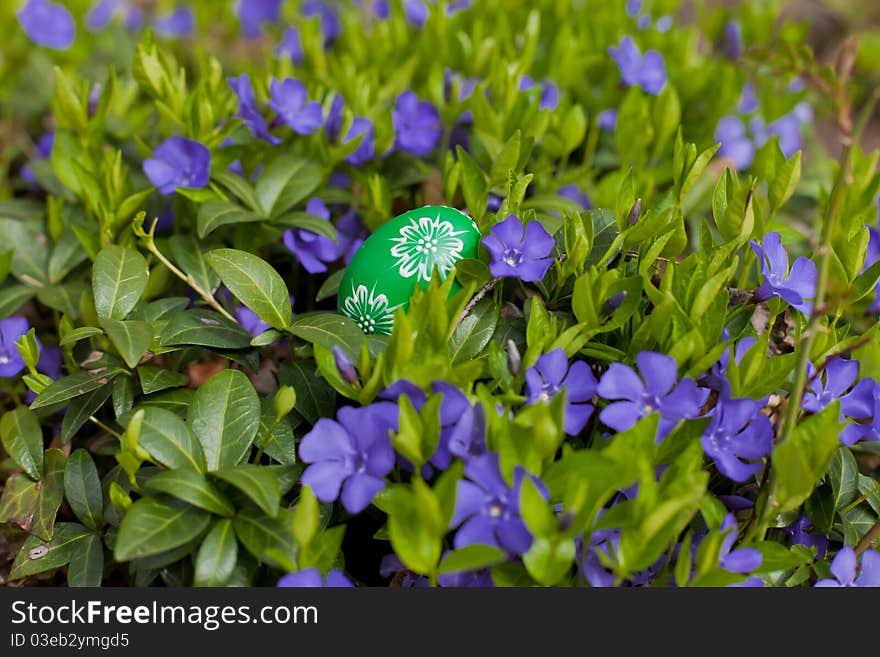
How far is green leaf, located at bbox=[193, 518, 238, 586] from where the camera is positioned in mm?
1317

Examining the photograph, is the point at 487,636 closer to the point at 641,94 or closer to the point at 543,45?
the point at 641,94

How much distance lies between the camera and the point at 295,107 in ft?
7.14

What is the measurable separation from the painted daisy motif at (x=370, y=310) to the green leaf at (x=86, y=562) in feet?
1.98

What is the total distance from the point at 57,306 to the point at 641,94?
1.65 meters

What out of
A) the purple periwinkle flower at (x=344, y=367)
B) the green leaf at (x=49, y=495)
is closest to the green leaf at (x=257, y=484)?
the purple periwinkle flower at (x=344, y=367)

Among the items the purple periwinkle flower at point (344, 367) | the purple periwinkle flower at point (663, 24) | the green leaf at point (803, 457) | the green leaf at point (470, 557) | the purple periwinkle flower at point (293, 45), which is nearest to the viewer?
the green leaf at point (470, 557)

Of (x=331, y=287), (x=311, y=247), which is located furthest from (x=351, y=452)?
(x=311, y=247)

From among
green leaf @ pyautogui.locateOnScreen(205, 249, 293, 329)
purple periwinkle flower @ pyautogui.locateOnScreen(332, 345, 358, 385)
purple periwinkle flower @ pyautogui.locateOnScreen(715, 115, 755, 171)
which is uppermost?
purple periwinkle flower @ pyautogui.locateOnScreen(715, 115, 755, 171)

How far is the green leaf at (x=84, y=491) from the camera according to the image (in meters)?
1.58

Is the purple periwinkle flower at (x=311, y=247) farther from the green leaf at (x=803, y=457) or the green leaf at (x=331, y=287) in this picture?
the green leaf at (x=803, y=457)

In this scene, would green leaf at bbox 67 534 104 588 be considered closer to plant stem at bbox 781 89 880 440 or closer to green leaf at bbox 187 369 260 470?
green leaf at bbox 187 369 260 470

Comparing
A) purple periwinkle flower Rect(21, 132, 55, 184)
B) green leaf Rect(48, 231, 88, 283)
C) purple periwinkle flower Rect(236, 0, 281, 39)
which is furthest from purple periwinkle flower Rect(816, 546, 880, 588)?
purple periwinkle flower Rect(236, 0, 281, 39)

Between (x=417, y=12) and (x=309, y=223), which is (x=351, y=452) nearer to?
(x=309, y=223)

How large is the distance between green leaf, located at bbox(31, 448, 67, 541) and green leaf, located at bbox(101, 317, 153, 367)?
0.28m
